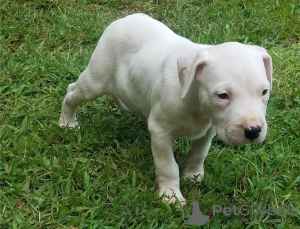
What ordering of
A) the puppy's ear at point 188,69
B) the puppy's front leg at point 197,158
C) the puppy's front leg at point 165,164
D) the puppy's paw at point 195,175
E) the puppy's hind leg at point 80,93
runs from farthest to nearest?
the puppy's hind leg at point 80,93 < the puppy's paw at point 195,175 < the puppy's front leg at point 197,158 < the puppy's front leg at point 165,164 < the puppy's ear at point 188,69

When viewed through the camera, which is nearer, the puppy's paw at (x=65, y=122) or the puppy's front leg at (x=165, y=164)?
the puppy's front leg at (x=165, y=164)

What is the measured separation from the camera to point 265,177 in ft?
15.2

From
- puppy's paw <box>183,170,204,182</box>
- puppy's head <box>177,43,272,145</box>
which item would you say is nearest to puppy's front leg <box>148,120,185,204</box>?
puppy's paw <box>183,170,204,182</box>

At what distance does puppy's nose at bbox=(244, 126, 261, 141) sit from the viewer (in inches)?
130

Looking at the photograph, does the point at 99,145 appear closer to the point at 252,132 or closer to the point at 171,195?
the point at 171,195

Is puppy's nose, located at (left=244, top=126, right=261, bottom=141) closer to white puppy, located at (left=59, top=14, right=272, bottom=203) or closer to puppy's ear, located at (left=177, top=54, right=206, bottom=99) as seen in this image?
white puppy, located at (left=59, top=14, right=272, bottom=203)

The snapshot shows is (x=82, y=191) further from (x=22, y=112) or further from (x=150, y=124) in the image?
(x=22, y=112)

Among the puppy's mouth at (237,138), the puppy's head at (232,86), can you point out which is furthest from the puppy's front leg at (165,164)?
the puppy's mouth at (237,138)

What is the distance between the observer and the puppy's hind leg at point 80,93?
15.6ft

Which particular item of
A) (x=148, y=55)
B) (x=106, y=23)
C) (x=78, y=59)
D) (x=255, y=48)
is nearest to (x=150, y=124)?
(x=148, y=55)

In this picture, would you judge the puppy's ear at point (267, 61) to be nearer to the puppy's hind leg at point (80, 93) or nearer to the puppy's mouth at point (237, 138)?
the puppy's mouth at point (237, 138)

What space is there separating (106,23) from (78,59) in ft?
3.05
